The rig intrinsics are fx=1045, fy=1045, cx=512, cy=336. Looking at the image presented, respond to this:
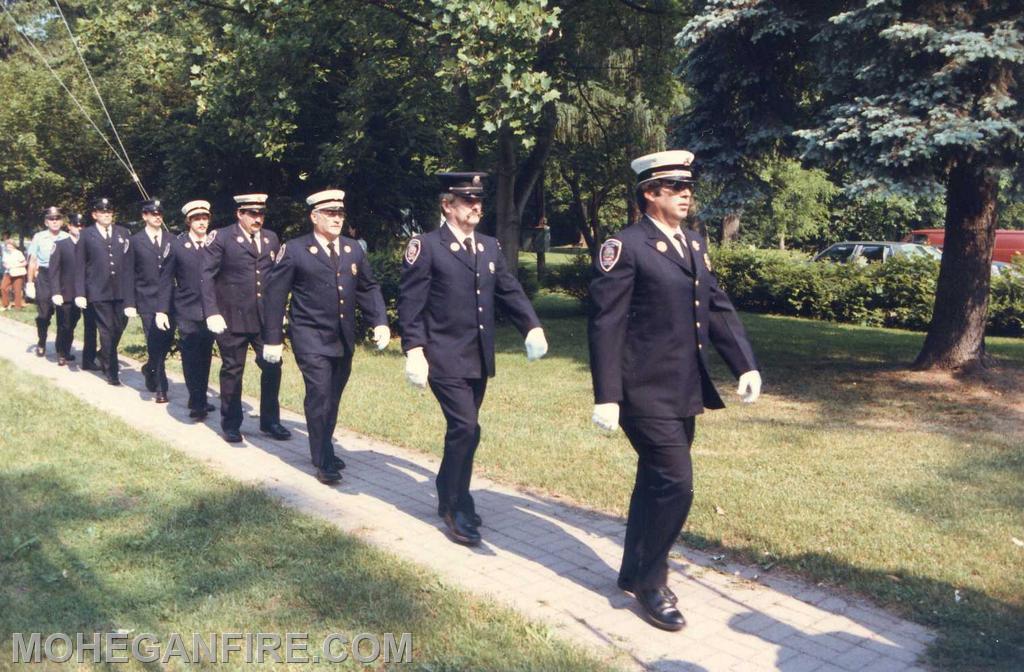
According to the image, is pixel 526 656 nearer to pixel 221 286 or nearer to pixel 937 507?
pixel 937 507

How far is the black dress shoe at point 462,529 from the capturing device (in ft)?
20.3

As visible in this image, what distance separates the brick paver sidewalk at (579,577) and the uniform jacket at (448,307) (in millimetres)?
1070

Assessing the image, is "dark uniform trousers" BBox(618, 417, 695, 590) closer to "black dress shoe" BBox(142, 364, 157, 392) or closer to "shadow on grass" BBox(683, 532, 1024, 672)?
"shadow on grass" BBox(683, 532, 1024, 672)

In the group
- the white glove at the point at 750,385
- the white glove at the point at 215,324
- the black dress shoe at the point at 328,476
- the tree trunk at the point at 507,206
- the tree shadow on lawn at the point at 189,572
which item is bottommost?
the tree shadow on lawn at the point at 189,572

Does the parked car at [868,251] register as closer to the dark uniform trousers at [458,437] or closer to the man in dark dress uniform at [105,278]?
the man in dark dress uniform at [105,278]

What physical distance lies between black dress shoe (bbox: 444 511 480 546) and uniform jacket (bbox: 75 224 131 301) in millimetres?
7035

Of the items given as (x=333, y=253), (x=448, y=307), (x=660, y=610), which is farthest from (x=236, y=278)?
(x=660, y=610)

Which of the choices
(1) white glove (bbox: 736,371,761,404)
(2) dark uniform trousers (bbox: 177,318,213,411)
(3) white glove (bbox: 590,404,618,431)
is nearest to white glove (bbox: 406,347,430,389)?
(3) white glove (bbox: 590,404,618,431)

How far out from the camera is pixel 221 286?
29.8 ft

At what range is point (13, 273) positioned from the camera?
22172 mm

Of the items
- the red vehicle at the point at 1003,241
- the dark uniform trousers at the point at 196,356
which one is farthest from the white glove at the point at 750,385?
the red vehicle at the point at 1003,241

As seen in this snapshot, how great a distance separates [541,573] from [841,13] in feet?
26.1

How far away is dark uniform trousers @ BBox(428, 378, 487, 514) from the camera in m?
6.29

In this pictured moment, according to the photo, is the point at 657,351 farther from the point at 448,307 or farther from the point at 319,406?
the point at 319,406
